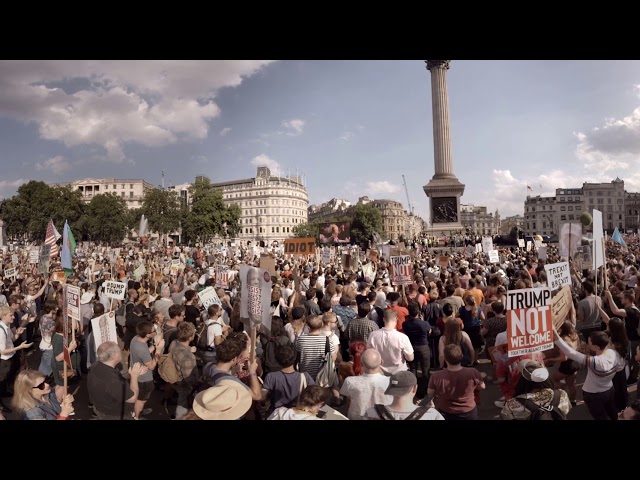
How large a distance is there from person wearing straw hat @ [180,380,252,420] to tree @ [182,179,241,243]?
76.0 metres

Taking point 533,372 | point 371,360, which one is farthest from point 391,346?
point 533,372

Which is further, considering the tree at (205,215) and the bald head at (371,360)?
the tree at (205,215)

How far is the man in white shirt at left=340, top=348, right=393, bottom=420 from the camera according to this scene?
4821mm

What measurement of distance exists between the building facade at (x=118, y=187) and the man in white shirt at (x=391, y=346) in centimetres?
15052

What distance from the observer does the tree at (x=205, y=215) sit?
7894cm

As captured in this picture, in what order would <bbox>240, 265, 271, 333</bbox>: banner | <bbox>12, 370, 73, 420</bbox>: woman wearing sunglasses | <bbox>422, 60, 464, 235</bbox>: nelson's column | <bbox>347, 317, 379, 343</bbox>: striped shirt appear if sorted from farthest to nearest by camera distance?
1. <bbox>422, 60, 464, 235</bbox>: nelson's column
2. <bbox>347, 317, 379, 343</bbox>: striped shirt
3. <bbox>240, 265, 271, 333</bbox>: banner
4. <bbox>12, 370, 73, 420</bbox>: woman wearing sunglasses

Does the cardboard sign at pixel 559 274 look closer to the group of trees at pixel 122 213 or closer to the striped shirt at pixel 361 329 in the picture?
the striped shirt at pixel 361 329

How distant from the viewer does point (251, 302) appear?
6.18 m

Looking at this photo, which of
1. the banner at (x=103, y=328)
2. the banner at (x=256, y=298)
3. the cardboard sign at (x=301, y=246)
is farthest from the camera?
the cardboard sign at (x=301, y=246)

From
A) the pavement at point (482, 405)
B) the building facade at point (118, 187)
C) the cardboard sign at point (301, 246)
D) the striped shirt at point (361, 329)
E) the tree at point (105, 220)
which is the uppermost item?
the building facade at point (118, 187)

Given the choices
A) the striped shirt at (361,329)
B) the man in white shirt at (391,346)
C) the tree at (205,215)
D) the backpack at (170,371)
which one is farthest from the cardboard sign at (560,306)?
the tree at (205,215)

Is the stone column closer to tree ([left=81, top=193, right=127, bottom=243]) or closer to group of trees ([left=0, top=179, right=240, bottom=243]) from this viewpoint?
group of trees ([left=0, top=179, right=240, bottom=243])

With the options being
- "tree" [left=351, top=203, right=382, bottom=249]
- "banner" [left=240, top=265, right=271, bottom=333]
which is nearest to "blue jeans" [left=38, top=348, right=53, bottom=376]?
"banner" [left=240, top=265, right=271, bottom=333]

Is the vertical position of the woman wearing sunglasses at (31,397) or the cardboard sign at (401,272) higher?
the cardboard sign at (401,272)
